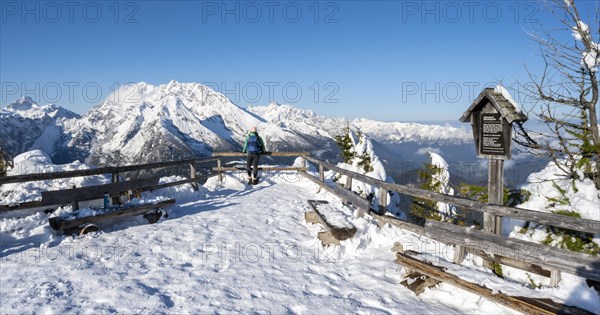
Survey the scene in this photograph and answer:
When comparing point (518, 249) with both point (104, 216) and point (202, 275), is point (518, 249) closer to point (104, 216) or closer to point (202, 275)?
Answer: point (202, 275)

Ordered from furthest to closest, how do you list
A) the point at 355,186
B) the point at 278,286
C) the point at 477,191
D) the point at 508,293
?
the point at 355,186, the point at 477,191, the point at 278,286, the point at 508,293

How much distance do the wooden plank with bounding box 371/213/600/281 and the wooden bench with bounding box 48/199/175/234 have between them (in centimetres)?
697

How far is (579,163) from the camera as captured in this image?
7902 millimetres

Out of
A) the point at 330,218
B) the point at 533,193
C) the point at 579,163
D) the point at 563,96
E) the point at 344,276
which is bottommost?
the point at 344,276

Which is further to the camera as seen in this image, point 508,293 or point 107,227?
point 107,227

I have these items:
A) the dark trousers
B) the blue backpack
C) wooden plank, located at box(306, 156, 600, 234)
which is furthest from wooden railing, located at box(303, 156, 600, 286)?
the dark trousers

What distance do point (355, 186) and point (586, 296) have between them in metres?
14.3

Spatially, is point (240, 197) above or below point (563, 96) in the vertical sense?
below

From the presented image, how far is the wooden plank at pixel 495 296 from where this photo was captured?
470 centimetres

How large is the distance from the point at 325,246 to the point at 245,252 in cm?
186

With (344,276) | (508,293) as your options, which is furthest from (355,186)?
(508,293)

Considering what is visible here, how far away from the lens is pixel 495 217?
6555 millimetres

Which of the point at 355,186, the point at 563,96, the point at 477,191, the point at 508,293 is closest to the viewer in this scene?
the point at 508,293

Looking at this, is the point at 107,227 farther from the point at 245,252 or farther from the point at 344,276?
the point at 344,276
